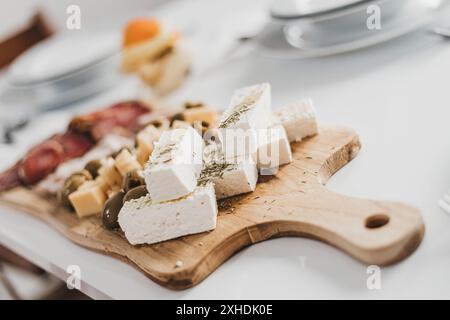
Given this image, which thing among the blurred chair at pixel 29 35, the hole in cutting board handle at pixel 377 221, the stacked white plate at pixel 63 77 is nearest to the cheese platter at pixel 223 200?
the hole in cutting board handle at pixel 377 221

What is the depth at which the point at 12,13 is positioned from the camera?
3574 mm

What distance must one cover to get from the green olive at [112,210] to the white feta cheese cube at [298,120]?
1.04 feet

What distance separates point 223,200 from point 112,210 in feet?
0.66

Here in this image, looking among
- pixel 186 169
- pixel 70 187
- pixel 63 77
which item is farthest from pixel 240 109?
pixel 63 77

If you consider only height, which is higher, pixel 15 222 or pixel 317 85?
pixel 317 85

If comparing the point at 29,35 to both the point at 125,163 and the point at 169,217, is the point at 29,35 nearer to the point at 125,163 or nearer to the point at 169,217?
the point at 125,163

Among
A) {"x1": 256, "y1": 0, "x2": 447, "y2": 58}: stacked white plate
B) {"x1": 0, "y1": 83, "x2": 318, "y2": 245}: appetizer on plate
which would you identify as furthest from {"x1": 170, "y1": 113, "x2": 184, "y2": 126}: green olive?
{"x1": 256, "y1": 0, "x2": 447, "y2": 58}: stacked white plate

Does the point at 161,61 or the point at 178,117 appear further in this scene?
the point at 161,61

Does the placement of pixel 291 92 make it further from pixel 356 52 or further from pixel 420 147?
pixel 420 147

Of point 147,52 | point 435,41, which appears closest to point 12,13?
point 147,52

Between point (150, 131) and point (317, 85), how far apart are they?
1.36 ft

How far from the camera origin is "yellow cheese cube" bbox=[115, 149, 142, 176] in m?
1.12

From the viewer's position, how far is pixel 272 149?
1.01 m

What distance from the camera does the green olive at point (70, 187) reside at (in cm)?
117
